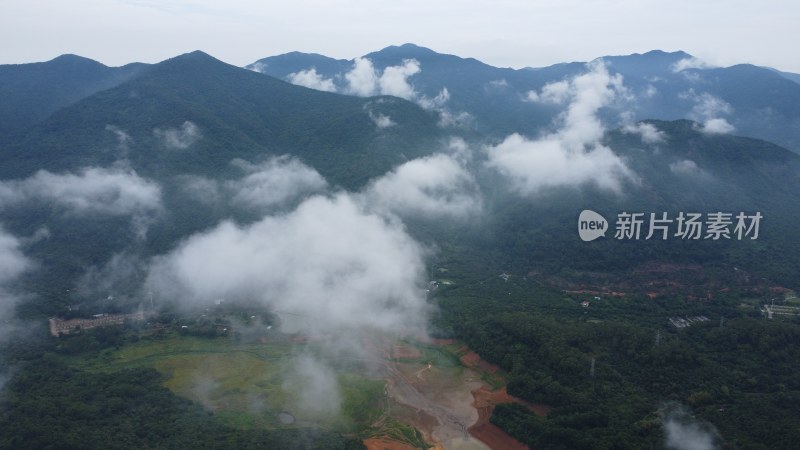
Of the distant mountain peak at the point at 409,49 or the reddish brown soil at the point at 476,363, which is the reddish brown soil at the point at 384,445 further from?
the distant mountain peak at the point at 409,49

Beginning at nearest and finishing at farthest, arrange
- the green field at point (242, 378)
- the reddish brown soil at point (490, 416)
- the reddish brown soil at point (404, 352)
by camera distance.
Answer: the reddish brown soil at point (490, 416), the green field at point (242, 378), the reddish brown soil at point (404, 352)

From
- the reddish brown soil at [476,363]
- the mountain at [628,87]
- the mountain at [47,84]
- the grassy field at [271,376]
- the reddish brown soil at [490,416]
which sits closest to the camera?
the reddish brown soil at [490,416]

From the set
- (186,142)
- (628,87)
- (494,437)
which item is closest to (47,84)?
(186,142)

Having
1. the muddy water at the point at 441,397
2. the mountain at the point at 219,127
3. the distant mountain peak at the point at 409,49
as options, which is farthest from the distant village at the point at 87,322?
the distant mountain peak at the point at 409,49

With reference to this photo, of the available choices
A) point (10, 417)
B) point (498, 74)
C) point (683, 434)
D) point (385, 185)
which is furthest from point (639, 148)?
point (498, 74)

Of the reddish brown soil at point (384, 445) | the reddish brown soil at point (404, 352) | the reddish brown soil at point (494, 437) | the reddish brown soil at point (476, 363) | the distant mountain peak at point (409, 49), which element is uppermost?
the distant mountain peak at point (409, 49)
